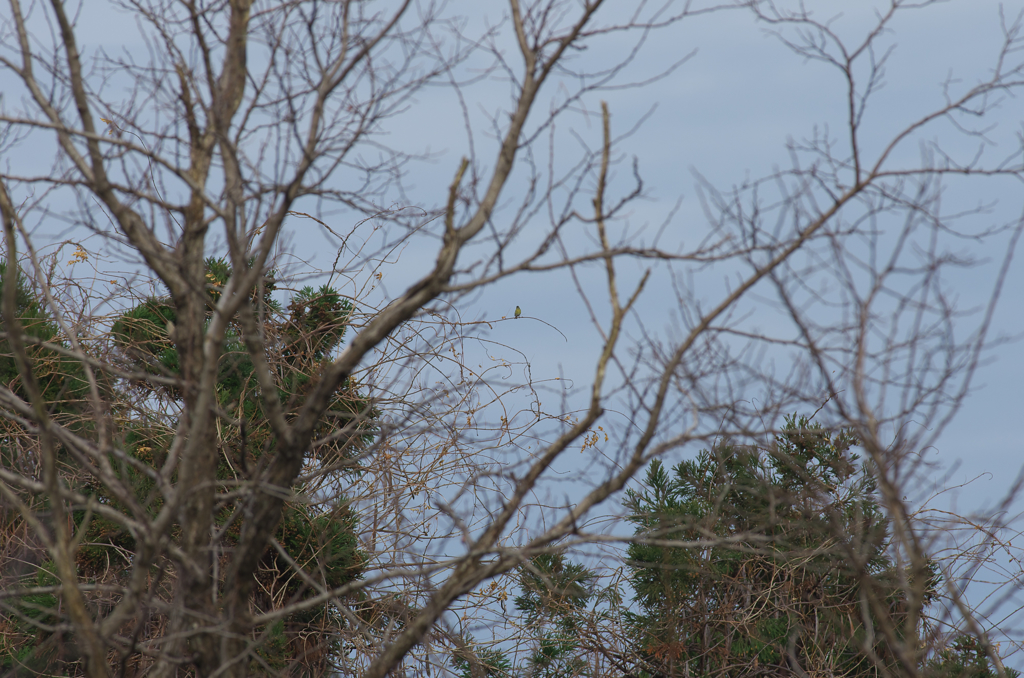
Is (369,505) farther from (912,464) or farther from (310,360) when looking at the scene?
(912,464)

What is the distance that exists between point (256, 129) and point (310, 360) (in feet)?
9.81

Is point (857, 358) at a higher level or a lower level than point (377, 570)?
higher

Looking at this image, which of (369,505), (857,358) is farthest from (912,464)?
(369,505)

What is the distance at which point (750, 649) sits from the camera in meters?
7.03

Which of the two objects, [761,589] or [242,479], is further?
[761,589]

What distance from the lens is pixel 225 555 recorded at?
7.00 metres

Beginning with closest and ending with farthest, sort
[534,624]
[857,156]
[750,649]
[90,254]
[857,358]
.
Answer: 1. [857,358]
2. [857,156]
3. [534,624]
4. [750,649]
5. [90,254]

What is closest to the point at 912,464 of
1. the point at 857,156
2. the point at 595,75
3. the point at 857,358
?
the point at 857,358

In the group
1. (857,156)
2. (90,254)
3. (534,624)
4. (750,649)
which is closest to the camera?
(857,156)

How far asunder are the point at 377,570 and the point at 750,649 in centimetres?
311

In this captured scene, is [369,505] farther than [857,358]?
Yes

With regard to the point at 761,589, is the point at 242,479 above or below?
below

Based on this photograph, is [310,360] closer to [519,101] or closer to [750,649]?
[519,101]

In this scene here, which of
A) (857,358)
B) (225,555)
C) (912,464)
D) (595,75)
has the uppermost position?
(595,75)
